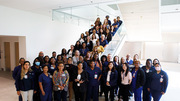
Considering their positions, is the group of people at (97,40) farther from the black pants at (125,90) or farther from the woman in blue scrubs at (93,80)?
the black pants at (125,90)

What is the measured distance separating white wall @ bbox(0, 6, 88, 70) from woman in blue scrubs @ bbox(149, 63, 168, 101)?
654 cm

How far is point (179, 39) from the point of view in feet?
48.6

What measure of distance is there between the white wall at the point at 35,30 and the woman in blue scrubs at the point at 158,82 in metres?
6.54

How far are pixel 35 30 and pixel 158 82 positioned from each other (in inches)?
273

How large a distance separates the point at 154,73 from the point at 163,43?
1355 cm

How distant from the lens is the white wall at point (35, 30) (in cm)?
663

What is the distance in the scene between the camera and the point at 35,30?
7.96m

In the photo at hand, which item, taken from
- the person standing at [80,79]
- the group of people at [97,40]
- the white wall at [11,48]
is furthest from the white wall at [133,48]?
the person standing at [80,79]

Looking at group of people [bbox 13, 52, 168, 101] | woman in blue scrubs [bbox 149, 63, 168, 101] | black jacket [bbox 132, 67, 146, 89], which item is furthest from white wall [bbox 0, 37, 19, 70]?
woman in blue scrubs [bbox 149, 63, 168, 101]

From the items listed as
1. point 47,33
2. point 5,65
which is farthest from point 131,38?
point 5,65

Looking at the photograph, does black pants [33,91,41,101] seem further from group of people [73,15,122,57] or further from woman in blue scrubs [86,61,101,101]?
group of people [73,15,122,57]

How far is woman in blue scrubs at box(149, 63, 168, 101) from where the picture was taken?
13.0 feet

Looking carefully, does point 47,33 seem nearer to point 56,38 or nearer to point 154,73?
point 56,38

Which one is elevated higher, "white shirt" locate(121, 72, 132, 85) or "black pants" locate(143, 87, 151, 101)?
"white shirt" locate(121, 72, 132, 85)
